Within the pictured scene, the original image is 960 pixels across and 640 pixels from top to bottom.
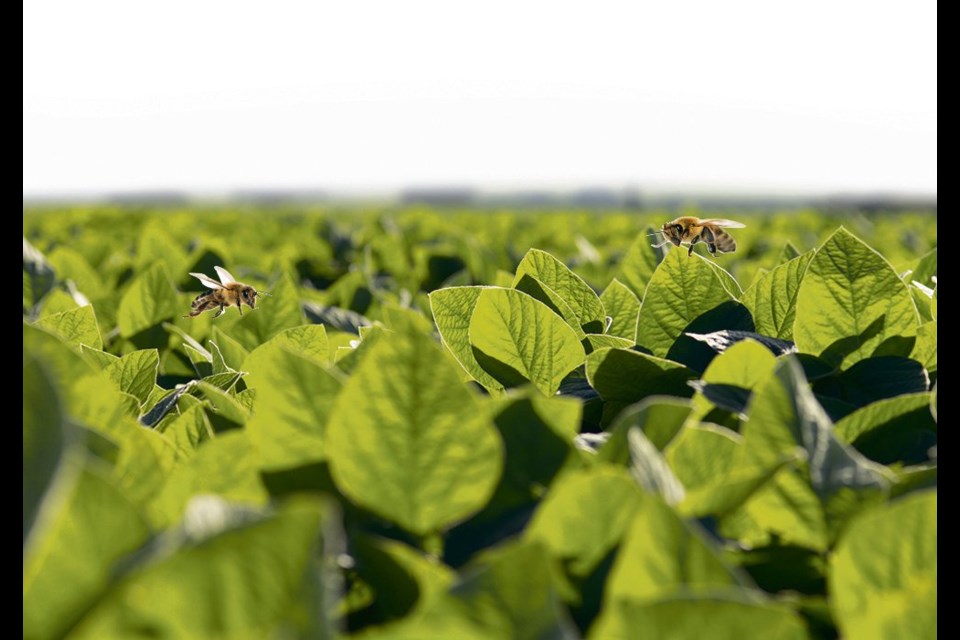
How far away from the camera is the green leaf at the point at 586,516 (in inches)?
37.8

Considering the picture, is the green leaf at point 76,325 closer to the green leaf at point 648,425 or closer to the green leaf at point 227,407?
the green leaf at point 227,407

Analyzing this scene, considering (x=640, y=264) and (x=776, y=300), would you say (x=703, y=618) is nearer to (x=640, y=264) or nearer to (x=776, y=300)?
(x=776, y=300)

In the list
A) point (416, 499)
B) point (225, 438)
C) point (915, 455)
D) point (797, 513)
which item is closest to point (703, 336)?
point (915, 455)

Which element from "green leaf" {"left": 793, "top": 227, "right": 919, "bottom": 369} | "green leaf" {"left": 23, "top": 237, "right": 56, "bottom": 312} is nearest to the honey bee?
"green leaf" {"left": 793, "top": 227, "right": 919, "bottom": 369}

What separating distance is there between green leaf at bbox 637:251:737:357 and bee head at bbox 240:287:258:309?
46.3 inches

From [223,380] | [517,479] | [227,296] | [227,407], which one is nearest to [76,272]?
[227,296]

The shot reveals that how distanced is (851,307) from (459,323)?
80 centimetres

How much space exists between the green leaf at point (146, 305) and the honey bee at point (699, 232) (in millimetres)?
1521

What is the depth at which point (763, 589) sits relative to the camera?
3.96 ft

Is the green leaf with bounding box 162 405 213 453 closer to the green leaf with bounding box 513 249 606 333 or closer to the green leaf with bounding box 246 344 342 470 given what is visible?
the green leaf with bounding box 246 344 342 470

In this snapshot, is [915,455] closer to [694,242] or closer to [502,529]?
[502,529]

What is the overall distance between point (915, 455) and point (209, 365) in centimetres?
161

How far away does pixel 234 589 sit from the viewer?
29.9 inches

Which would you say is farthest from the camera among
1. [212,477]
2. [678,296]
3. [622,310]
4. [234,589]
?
[622,310]
